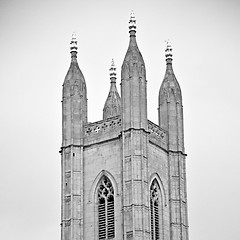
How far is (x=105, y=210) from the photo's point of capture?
238 ft

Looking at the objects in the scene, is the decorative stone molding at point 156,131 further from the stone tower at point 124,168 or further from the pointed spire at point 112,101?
the pointed spire at point 112,101

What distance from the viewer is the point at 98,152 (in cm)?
7381

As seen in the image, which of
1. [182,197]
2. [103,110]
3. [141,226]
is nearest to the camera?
[141,226]

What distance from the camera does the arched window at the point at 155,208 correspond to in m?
72.4

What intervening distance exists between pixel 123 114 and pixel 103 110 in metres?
8.16

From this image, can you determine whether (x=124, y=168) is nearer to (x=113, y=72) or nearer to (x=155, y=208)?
(x=155, y=208)

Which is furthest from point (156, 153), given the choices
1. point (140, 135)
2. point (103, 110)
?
point (103, 110)

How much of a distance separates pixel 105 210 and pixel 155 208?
9.81 ft

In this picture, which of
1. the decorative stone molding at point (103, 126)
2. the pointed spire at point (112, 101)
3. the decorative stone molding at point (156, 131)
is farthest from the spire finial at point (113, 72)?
the decorative stone molding at point (103, 126)

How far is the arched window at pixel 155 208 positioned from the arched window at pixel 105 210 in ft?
7.55

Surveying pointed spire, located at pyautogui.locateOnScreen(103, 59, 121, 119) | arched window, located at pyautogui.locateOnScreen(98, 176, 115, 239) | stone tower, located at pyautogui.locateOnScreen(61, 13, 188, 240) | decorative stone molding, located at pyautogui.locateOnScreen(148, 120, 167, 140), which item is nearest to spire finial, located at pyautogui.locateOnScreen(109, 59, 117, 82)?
pointed spire, located at pyautogui.locateOnScreen(103, 59, 121, 119)

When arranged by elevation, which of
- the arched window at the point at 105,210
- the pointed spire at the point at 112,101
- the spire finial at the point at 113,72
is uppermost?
the spire finial at the point at 113,72

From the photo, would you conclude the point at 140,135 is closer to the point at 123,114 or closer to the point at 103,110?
the point at 123,114

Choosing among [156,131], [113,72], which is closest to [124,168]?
[156,131]
